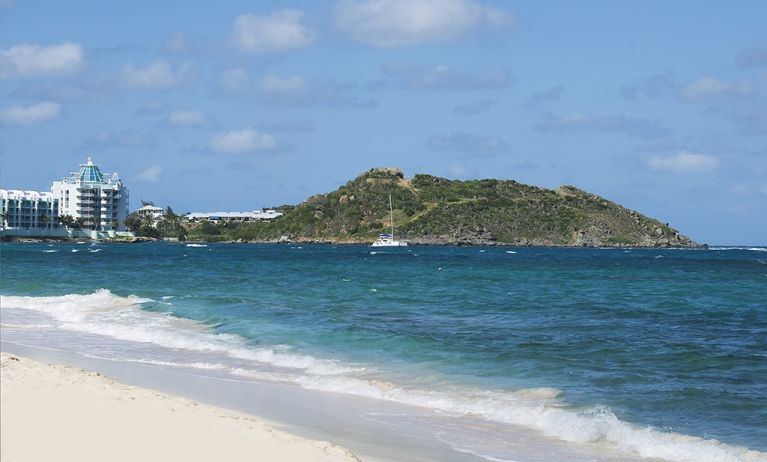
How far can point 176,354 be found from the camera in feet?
63.1

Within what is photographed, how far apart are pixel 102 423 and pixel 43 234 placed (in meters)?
168

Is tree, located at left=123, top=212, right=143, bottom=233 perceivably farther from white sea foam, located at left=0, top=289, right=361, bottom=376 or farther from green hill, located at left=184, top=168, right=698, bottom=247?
white sea foam, located at left=0, top=289, right=361, bottom=376

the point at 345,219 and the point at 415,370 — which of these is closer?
the point at 415,370

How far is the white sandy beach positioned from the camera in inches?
357

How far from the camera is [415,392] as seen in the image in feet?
49.2

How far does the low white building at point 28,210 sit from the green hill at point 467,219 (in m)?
33.3

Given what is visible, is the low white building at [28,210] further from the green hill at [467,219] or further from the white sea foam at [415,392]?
the white sea foam at [415,392]

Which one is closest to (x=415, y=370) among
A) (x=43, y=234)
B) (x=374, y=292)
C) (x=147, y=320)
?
(x=147, y=320)

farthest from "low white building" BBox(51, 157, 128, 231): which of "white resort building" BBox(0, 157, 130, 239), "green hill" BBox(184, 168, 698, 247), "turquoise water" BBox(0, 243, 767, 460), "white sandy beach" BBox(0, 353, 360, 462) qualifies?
"white sandy beach" BBox(0, 353, 360, 462)

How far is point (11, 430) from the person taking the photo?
375 inches

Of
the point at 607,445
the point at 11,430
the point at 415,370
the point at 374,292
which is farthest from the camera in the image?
the point at 374,292

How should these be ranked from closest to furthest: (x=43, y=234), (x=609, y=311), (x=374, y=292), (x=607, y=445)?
1. (x=607, y=445)
2. (x=609, y=311)
3. (x=374, y=292)
4. (x=43, y=234)

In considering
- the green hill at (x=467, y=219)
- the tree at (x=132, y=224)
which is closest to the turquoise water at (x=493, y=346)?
the green hill at (x=467, y=219)

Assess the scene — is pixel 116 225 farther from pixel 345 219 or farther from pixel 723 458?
→ pixel 723 458
